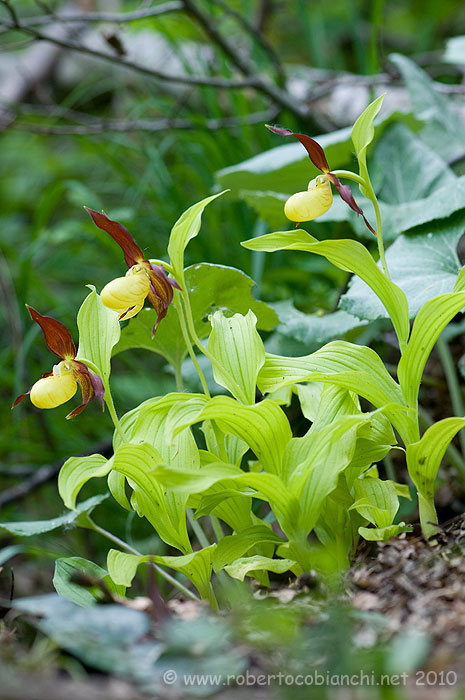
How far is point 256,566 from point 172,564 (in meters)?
0.10

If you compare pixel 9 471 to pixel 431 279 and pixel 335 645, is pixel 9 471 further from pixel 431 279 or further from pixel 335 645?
pixel 335 645

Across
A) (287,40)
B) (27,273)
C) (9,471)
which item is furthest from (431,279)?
(287,40)

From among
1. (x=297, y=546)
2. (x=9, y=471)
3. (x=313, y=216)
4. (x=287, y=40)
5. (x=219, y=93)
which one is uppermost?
(x=287, y=40)

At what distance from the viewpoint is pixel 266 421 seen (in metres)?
0.64

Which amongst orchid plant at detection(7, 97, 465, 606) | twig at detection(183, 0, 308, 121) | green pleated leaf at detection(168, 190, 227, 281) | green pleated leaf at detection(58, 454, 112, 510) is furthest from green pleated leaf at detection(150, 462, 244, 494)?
twig at detection(183, 0, 308, 121)

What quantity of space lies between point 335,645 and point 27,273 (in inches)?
50.6

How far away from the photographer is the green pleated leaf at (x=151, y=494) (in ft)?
2.09

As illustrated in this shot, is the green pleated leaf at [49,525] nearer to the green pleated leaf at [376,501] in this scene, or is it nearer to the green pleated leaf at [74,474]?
the green pleated leaf at [74,474]

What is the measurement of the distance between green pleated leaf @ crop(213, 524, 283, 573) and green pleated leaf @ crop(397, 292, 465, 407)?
0.23 metres

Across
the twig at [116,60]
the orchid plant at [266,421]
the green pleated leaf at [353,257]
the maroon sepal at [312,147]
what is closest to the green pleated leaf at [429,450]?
the orchid plant at [266,421]

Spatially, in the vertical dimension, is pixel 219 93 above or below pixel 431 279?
above

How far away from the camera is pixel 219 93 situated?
2398 mm
